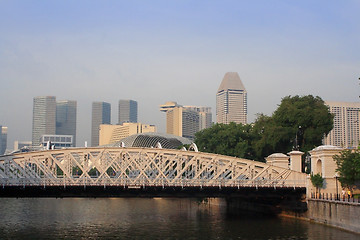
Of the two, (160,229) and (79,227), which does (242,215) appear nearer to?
(160,229)

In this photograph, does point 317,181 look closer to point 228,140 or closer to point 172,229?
point 172,229

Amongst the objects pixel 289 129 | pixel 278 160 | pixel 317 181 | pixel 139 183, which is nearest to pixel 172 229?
pixel 139 183

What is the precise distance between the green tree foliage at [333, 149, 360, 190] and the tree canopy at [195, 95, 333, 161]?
17.7 meters

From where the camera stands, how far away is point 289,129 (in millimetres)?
85938

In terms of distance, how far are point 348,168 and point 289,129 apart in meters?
26.6

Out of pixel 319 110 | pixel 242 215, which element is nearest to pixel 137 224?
pixel 242 215

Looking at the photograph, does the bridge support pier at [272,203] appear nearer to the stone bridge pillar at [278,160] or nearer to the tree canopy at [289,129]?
the stone bridge pillar at [278,160]

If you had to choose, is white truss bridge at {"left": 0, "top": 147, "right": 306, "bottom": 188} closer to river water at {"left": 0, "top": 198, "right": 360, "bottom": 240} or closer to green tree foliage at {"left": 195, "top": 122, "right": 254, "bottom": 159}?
river water at {"left": 0, "top": 198, "right": 360, "bottom": 240}

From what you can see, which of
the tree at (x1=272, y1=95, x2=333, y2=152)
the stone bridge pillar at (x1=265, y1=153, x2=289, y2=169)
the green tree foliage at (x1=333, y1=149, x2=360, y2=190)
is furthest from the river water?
the tree at (x1=272, y1=95, x2=333, y2=152)

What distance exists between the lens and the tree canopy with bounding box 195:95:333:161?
86000 millimetres

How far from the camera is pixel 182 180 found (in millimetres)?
63531

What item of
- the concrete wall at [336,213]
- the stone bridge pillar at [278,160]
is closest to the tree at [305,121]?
the stone bridge pillar at [278,160]

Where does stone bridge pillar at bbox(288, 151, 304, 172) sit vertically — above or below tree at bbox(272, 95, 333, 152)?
below

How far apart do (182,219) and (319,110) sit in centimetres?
3208
